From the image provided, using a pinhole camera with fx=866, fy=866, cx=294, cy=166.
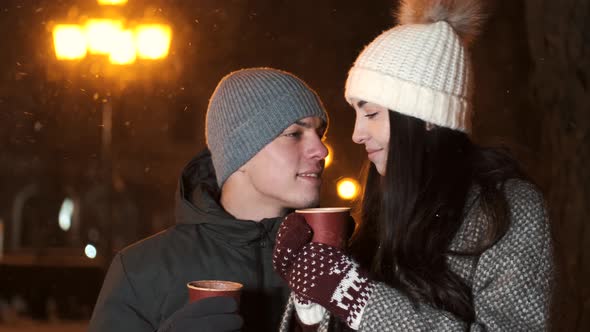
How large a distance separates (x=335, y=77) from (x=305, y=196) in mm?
1827

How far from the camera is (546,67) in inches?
159

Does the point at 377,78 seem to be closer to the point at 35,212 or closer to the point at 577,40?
the point at 577,40

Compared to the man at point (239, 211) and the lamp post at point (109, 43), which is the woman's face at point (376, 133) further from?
the lamp post at point (109, 43)

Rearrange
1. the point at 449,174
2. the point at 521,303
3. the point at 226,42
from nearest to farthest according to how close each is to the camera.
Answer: the point at 521,303
the point at 449,174
the point at 226,42

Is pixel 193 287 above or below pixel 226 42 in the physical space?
below

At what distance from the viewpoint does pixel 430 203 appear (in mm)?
2191

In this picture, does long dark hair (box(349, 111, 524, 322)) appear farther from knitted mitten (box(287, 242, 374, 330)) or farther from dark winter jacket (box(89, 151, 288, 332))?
dark winter jacket (box(89, 151, 288, 332))

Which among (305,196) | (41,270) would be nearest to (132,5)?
(41,270)

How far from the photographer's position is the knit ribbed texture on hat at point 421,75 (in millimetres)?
2242

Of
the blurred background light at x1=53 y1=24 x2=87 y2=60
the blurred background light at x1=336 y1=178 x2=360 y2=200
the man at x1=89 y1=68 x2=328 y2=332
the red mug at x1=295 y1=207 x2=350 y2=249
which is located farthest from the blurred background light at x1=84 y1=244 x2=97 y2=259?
the red mug at x1=295 y1=207 x2=350 y2=249

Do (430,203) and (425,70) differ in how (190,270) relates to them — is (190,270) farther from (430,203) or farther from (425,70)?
(425,70)

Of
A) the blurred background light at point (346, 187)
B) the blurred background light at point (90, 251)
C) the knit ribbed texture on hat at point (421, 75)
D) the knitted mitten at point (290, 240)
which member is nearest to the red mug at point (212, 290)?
the knitted mitten at point (290, 240)

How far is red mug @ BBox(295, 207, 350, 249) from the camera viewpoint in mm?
2117

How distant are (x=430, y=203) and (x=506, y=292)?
0.30 meters
